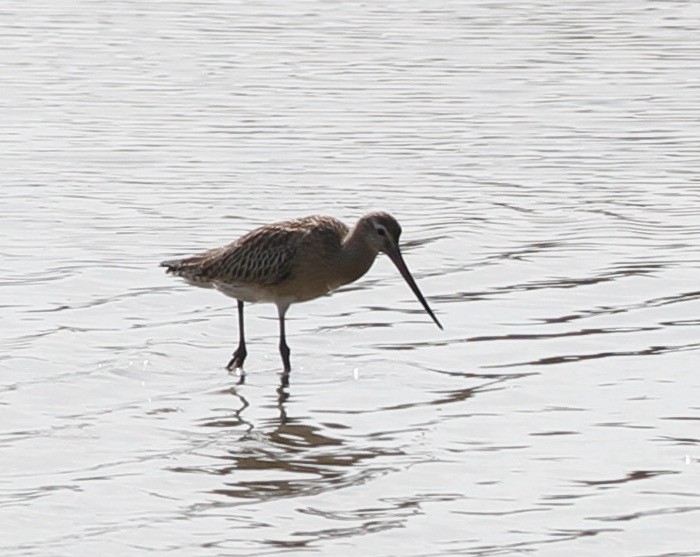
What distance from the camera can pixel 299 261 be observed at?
10469 millimetres

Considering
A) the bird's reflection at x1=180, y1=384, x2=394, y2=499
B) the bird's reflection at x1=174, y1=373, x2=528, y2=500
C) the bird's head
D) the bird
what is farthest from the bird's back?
the bird's reflection at x1=180, y1=384, x2=394, y2=499

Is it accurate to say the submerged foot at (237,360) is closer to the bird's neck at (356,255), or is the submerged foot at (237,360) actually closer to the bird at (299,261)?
the bird at (299,261)

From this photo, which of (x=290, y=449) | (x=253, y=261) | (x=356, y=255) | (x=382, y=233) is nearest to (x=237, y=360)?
(x=253, y=261)

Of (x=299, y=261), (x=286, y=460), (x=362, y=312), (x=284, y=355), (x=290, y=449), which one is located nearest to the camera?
(x=286, y=460)

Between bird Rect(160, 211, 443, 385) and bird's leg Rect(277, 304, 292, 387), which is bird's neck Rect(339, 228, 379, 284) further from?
bird's leg Rect(277, 304, 292, 387)

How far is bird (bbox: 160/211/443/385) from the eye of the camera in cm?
1047

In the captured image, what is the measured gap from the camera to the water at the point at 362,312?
765 centimetres

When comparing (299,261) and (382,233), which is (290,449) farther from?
(382,233)

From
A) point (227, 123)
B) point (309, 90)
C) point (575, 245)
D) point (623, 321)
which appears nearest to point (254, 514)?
point (623, 321)

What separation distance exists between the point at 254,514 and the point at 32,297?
4.27 metres

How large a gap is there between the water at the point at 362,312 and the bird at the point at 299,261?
0.37 meters

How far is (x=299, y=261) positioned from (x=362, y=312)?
1198 mm

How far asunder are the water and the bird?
367 millimetres

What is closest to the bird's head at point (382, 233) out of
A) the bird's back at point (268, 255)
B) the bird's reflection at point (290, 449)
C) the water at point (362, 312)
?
the bird's back at point (268, 255)
